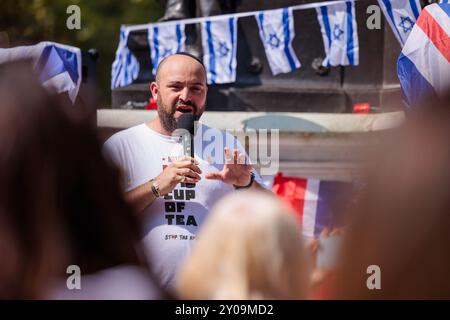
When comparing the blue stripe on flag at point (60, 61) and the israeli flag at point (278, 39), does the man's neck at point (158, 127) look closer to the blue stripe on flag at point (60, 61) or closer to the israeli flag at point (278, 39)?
the blue stripe on flag at point (60, 61)

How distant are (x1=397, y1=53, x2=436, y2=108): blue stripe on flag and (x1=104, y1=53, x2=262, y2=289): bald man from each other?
104 cm

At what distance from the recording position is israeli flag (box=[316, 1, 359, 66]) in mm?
7539

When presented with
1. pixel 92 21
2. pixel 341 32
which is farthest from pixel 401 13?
pixel 92 21

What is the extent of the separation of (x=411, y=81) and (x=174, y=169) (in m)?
1.51

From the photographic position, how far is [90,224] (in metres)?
2.00

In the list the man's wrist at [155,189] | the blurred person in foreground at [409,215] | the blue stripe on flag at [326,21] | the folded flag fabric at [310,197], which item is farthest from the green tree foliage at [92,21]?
the blurred person in foreground at [409,215]

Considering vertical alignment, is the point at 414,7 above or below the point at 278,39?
above

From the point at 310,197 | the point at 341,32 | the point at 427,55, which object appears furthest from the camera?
the point at 341,32

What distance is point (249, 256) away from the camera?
2.03m

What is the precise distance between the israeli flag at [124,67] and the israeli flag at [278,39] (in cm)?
125

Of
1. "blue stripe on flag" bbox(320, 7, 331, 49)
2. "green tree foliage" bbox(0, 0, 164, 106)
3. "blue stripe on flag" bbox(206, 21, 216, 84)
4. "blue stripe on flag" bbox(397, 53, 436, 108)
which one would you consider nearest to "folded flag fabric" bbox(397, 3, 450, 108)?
"blue stripe on flag" bbox(397, 53, 436, 108)

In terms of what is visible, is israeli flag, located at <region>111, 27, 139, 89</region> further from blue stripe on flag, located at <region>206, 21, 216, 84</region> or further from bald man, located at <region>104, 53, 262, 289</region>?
bald man, located at <region>104, 53, 262, 289</region>

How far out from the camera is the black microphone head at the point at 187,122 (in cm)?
385

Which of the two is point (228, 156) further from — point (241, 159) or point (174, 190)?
point (174, 190)
